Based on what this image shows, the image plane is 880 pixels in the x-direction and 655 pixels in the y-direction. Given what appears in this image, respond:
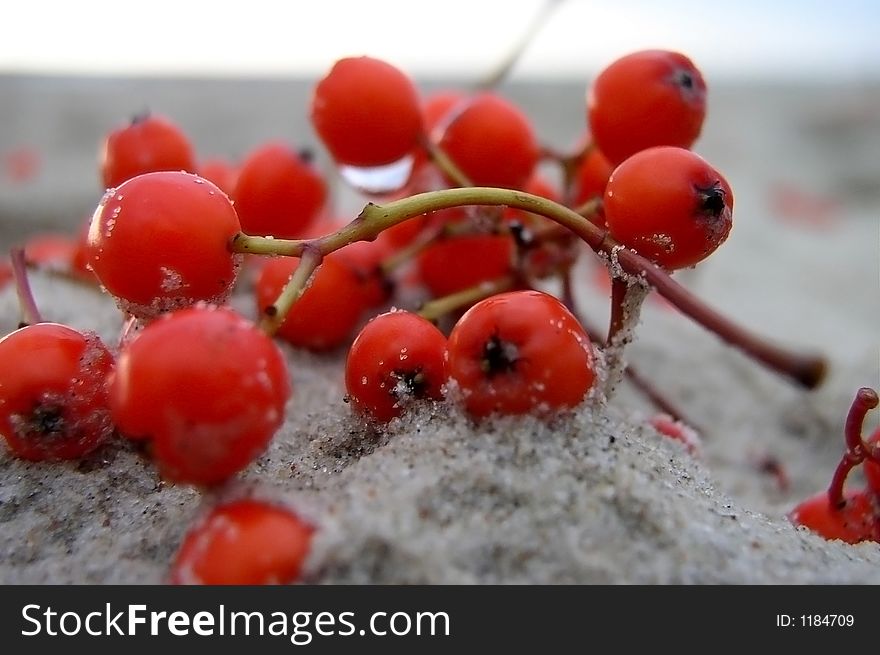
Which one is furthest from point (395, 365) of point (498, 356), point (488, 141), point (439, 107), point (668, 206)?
point (439, 107)

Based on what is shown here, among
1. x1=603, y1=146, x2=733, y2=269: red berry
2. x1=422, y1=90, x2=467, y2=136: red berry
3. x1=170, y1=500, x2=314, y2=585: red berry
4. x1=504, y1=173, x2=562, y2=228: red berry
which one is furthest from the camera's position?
x1=422, y1=90, x2=467, y2=136: red berry

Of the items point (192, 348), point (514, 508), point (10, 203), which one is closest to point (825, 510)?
point (514, 508)

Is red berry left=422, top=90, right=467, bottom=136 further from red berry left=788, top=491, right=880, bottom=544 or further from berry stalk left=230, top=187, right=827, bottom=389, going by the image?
red berry left=788, top=491, right=880, bottom=544

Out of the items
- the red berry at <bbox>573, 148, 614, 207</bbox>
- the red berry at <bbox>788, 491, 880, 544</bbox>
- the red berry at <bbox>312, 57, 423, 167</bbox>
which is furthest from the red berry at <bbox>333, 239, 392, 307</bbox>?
the red berry at <bbox>788, 491, 880, 544</bbox>

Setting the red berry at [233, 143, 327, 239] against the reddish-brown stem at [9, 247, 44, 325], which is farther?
the red berry at [233, 143, 327, 239]

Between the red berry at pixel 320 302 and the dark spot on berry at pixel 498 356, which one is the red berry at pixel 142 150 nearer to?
the red berry at pixel 320 302

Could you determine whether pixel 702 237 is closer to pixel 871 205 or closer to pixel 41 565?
pixel 41 565

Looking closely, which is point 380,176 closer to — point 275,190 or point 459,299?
point 275,190
